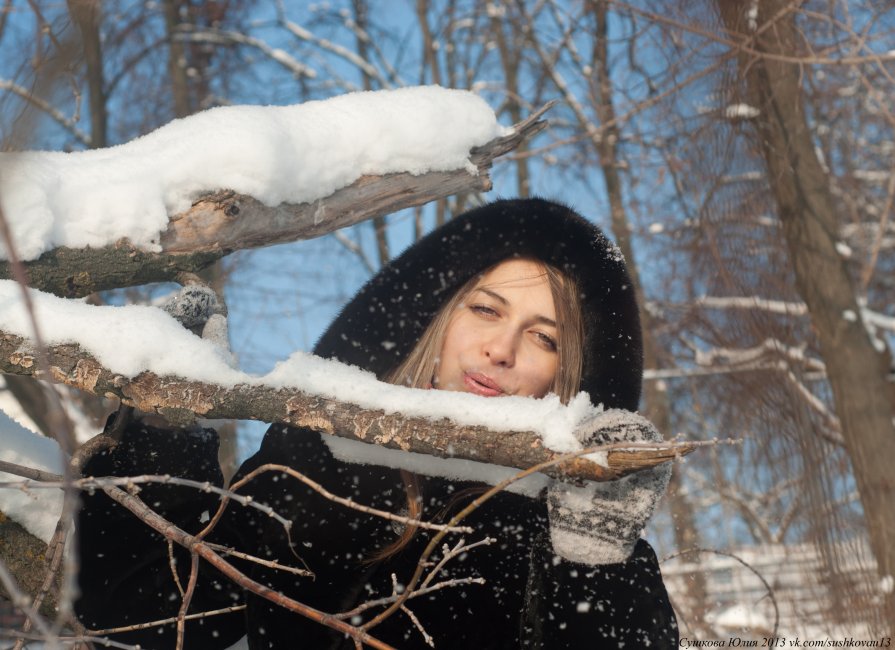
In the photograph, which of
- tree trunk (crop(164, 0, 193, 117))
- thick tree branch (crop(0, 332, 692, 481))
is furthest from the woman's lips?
tree trunk (crop(164, 0, 193, 117))

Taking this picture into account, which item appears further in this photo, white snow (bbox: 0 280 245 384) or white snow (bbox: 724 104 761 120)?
white snow (bbox: 724 104 761 120)

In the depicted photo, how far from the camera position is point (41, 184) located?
1.94 meters

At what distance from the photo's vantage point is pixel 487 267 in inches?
106

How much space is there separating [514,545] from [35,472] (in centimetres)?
125

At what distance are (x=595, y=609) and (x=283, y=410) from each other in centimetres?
90

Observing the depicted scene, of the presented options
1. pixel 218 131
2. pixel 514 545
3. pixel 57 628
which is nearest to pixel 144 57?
pixel 218 131

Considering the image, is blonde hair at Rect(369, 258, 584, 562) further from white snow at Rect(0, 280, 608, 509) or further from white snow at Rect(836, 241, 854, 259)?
white snow at Rect(836, 241, 854, 259)

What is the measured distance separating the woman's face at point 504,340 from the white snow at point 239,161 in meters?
0.43

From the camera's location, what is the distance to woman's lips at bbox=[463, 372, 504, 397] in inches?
93.7

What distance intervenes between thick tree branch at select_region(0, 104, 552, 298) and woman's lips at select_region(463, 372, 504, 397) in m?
0.53

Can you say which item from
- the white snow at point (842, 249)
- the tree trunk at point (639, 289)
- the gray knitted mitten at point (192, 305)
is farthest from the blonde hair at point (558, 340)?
the white snow at point (842, 249)

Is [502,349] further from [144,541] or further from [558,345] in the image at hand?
[144,541]

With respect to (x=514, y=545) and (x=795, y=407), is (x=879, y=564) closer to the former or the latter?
(x=795, y=407)

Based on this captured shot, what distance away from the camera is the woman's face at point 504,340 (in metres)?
2.41
